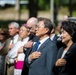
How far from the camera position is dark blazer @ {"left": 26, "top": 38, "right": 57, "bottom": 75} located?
25.0 ft

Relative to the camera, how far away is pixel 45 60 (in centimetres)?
770

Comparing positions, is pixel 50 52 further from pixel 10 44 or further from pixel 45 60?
pixel 10 44

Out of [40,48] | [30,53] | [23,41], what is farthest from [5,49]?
[40,48]

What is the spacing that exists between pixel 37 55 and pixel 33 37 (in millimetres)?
1582

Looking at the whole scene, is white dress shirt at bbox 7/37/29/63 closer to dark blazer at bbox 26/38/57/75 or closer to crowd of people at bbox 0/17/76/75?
crowd of people at bbox 0/17/76/75

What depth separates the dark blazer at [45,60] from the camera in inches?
299

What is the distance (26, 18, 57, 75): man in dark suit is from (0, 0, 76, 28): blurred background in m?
15.5

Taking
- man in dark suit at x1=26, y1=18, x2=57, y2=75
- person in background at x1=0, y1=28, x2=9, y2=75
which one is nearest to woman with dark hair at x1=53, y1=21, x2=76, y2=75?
man in dark suit at x1=26, y1=18, x2=57, y2=75

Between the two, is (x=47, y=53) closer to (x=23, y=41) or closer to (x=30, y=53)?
(x=30, y=53)

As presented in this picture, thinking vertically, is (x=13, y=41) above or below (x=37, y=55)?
below

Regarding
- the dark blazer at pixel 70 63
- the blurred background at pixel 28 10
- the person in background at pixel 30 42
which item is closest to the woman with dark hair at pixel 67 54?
the dark blazer at pixel 70 63

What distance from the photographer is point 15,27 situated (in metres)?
10.9

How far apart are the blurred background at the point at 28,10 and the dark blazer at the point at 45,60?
15.7 m

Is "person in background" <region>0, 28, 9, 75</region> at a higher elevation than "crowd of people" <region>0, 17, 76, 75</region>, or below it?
below
